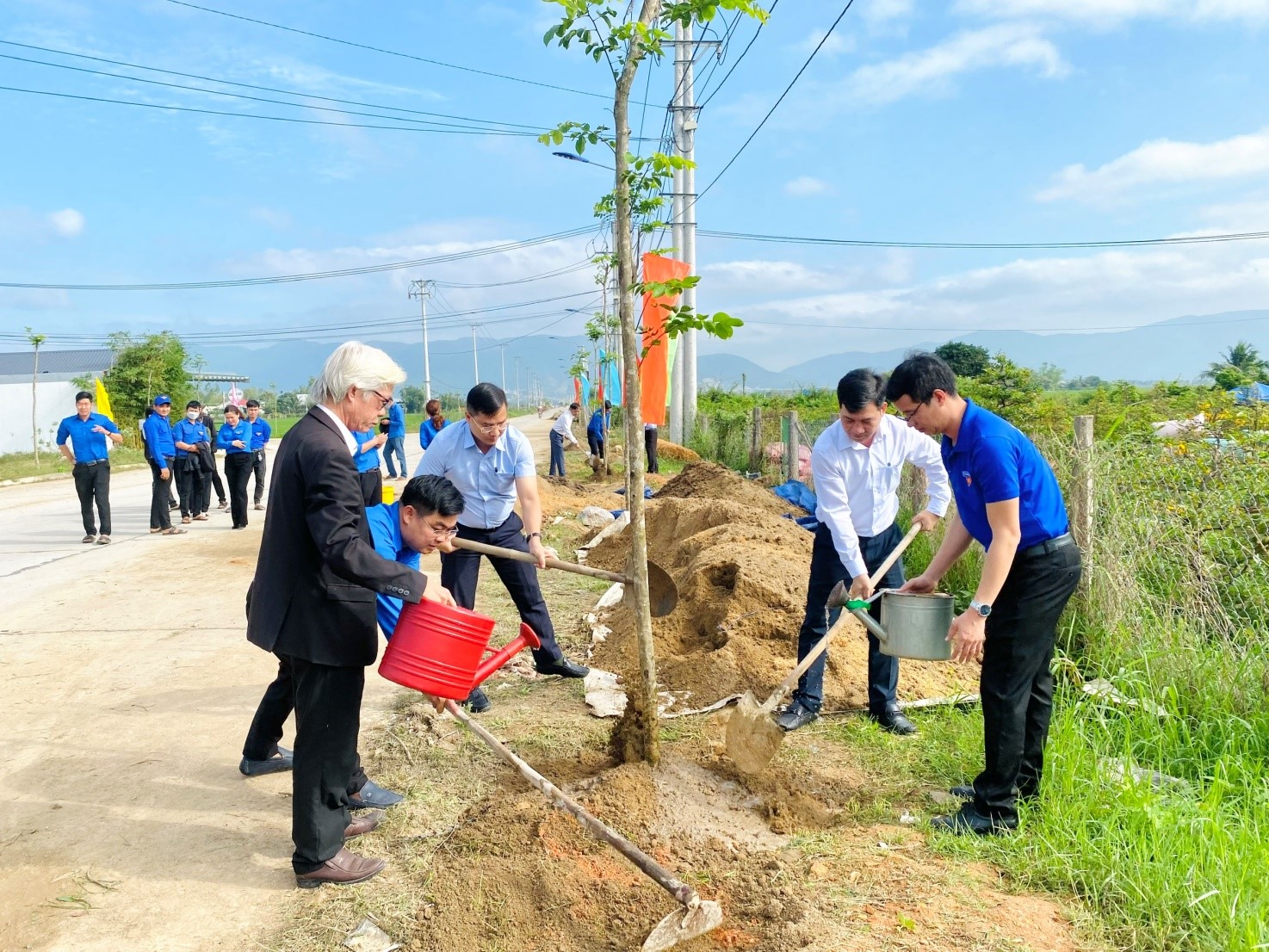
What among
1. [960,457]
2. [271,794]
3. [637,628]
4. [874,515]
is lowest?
[271,794]

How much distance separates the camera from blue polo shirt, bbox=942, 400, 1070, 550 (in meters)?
2.81

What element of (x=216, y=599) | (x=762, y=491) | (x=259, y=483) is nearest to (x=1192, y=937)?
(x=216, y=599)

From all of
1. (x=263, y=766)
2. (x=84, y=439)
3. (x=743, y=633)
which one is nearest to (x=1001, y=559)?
(x=743, y=633)

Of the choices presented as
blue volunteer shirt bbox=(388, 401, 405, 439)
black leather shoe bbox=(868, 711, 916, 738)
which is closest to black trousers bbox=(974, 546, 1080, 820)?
black leather shoe bbox=(868, 711, 916, 738)

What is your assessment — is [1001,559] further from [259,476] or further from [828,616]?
[259,476]

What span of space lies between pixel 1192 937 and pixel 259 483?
42.0 feet

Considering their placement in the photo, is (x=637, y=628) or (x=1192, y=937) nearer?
(x=1192, y=937)

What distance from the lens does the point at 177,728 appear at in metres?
4.43

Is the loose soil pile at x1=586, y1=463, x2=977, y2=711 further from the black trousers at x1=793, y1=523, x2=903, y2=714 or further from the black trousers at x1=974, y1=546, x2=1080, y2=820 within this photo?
the black trousers at x1=974, y1=546, x2=1080, y2=820

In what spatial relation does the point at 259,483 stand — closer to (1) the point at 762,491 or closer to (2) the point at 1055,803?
(1) the point at 762,491

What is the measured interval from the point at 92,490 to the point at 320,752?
A: 8.88m

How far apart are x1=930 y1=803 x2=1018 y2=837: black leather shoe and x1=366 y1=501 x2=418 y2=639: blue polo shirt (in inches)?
86.1

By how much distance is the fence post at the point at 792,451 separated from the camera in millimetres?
12008

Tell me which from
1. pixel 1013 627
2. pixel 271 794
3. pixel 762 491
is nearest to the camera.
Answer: pixel 1013 627
